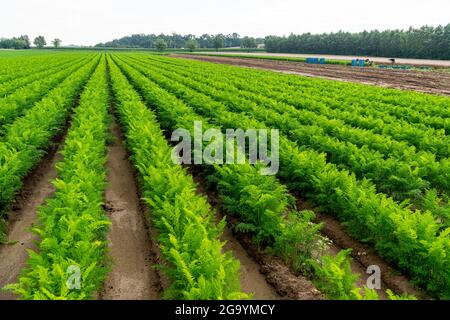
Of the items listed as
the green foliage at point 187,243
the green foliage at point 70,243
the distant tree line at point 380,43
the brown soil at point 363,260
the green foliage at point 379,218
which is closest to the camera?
the green foliage at point 70,243

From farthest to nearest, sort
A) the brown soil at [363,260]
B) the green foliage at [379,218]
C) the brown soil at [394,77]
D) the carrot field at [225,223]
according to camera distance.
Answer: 1. the brown soil at [394,77]
2. the brown soil at [363,260]
3. the green foliage at [379,218]
4. the carrot field at [225,223]

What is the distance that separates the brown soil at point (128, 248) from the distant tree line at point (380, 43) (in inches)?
3892

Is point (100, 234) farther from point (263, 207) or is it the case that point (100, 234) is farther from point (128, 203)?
point (263, 207)

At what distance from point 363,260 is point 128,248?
4.66 meters

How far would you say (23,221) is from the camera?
348 inches

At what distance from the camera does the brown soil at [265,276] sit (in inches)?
253

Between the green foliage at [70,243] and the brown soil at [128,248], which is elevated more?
the green foliage at [70,243]

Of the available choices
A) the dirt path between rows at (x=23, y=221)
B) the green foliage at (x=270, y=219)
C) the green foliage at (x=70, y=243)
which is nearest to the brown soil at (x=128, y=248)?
the green foliage at (x=70, y=243)

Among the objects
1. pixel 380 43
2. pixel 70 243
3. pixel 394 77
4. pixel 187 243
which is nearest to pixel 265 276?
pixel 187 243

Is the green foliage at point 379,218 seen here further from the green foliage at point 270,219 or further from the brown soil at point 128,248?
the brown soil at point 128,248

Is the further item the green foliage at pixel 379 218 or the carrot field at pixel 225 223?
the green foliage at pixel 379 218

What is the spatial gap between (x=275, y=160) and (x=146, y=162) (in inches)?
153

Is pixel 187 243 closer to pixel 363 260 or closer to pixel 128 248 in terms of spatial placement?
pixel 128 248
